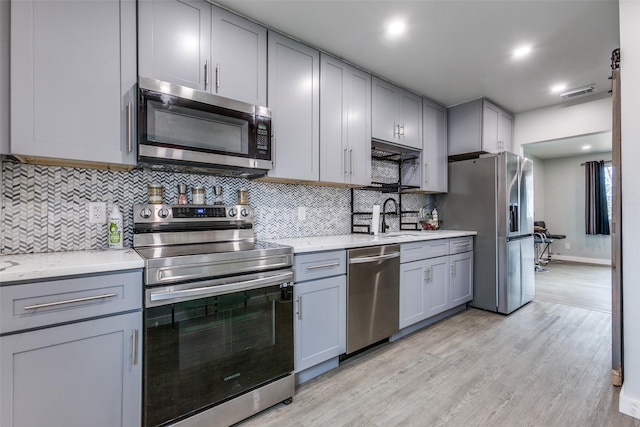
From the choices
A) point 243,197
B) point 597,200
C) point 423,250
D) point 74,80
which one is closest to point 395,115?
point 423,250

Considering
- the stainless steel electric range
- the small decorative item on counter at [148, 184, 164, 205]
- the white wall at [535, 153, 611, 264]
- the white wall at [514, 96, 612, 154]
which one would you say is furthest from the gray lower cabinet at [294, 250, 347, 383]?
the white wall at [535, 153, 611, 264]

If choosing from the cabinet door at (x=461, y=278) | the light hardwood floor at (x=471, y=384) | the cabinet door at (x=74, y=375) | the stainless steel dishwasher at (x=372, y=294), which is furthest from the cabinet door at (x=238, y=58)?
the cabinet door at (x=461, y=278)

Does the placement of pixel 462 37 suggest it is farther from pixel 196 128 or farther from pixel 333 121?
pixel 196 128

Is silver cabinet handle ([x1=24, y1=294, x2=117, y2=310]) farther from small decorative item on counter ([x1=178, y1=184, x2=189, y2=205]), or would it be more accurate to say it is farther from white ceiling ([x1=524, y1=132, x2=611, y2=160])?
white ceiling ([x1=524, y1=132, x2=611, y2=160])

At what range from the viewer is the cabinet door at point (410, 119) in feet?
10.2

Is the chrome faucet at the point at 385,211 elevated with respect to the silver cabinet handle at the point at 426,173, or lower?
lower

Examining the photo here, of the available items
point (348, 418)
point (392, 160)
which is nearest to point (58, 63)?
point (348, 418)

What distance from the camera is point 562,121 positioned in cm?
363

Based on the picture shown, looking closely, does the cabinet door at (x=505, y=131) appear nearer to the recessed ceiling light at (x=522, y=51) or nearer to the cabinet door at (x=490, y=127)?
the cabinet door at (x=490, y=127)

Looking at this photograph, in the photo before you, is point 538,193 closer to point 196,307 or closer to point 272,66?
point 272,66

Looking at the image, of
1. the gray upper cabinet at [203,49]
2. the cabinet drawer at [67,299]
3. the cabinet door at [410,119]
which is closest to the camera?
the cabinet drawer at [67,299]

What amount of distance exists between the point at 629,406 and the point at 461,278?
1658mm

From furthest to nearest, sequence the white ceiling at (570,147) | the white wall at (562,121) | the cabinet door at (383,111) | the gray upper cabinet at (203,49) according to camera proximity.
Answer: the white ceiling at (570,147), the white wall at (562,121), the cabinet door at (383,111), the gray upper cabinet at (203,49)

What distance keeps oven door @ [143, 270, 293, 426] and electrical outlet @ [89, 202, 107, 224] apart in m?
0.72
